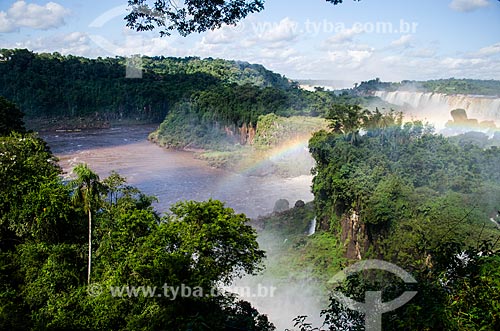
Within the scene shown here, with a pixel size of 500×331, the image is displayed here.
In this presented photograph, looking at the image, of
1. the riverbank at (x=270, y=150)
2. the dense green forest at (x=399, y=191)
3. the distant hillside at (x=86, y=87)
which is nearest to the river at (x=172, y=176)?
the riverbank at (x=270, y=150)

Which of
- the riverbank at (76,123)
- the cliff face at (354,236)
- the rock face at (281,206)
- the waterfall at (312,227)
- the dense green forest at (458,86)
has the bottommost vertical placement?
the waterfall at (312,227)

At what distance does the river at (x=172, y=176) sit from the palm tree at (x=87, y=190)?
16.1 m

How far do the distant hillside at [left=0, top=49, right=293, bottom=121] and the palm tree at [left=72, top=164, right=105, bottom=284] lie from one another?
46.8m

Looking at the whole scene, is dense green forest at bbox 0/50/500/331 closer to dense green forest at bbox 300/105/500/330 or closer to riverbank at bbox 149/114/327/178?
dense green forest at bbox 300/105/500/330

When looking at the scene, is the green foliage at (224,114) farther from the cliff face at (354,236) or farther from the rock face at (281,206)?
the cliff face at (354,236)

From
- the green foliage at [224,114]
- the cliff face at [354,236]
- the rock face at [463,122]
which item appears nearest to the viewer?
the cliff face at [354,236]

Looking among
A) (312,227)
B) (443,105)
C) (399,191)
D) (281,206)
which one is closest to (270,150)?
(281,206)

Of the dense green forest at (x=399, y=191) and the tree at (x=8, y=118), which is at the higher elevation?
the tree at (x=8, y=118)

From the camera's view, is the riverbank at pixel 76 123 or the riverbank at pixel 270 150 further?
the riverbank at pixel 76 123

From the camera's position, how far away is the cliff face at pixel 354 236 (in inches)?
696

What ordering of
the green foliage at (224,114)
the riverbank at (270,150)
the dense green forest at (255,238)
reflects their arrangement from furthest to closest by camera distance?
1. the green foliage at (224,114)
2. the riverbank at (270,150)
3. the dense green forest at (255,238)

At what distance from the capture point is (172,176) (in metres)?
34.2

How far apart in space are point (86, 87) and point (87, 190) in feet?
196

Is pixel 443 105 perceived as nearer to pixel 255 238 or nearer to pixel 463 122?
pixel 463 122
